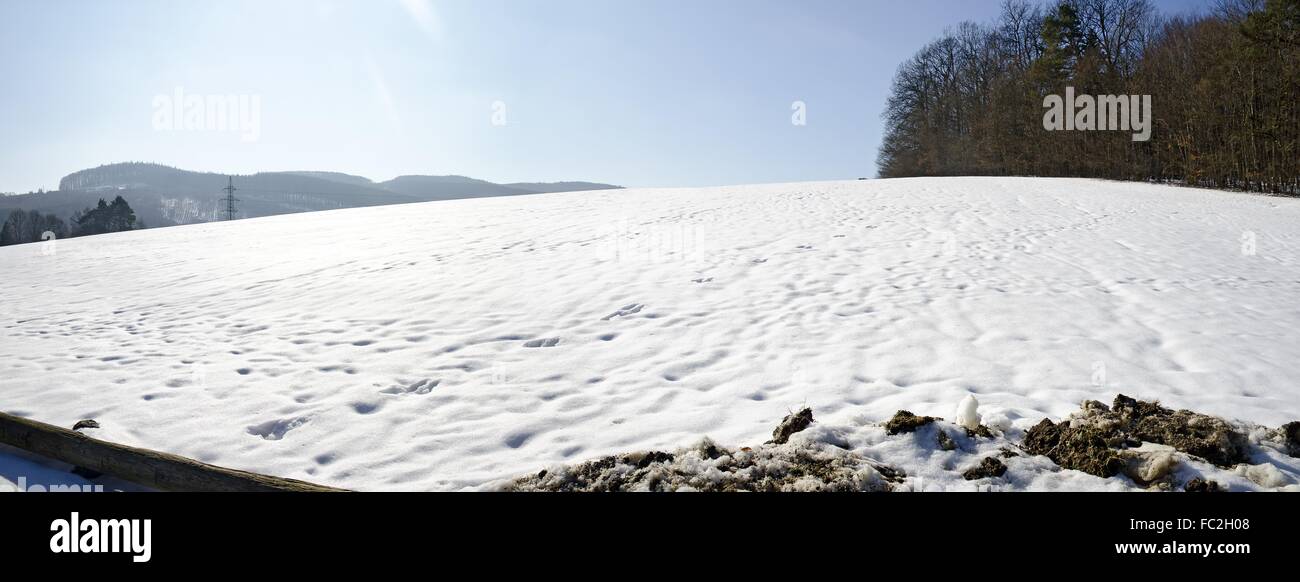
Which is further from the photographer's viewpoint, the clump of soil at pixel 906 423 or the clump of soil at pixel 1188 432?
the clump of soil at pixel 906 423

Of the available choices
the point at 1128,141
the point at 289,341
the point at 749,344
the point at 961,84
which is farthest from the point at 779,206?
the point at 961,84

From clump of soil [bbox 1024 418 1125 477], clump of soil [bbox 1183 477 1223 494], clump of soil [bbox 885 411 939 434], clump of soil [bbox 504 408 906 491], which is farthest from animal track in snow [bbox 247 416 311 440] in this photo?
clump of soil [bbox 1183 477 1223 494]

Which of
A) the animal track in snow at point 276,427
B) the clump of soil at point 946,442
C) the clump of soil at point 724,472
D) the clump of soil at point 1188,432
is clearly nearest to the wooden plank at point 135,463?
the animal track in snow at point 276,427

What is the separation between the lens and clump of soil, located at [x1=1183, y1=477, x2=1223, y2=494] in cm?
283

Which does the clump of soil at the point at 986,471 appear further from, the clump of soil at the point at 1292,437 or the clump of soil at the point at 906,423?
the clump of soil at the point at 1292,437

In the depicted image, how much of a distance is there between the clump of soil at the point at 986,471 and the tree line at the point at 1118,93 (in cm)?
2523

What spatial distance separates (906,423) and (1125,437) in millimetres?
1104

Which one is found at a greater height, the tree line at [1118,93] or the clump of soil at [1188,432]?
the tree line at [1118,93]

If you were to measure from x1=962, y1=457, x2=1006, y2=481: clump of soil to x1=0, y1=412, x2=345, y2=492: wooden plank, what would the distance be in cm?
307

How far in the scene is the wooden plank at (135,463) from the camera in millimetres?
2980

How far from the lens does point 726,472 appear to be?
3.21 meters

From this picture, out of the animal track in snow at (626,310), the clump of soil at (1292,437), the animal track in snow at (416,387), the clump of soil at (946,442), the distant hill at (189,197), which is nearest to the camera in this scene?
the clump of soil at (1292,437)
